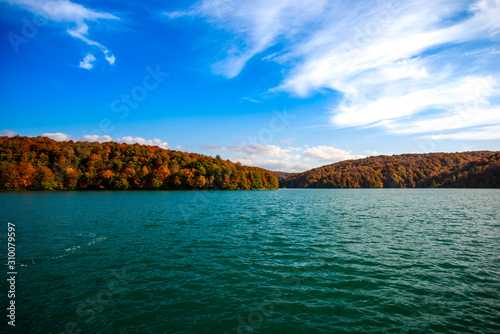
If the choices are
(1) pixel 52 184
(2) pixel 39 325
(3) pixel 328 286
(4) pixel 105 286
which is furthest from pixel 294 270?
(1) pixel 52 184

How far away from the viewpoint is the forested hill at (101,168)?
113625 mm

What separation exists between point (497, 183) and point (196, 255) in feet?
798

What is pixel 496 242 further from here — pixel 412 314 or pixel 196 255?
pixel 196 255

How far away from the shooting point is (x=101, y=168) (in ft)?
448

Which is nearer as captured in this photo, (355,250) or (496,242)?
(355,250)

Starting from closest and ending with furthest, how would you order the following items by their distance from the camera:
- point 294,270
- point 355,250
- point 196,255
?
point 294,270 → point 196,255 → point 355,250

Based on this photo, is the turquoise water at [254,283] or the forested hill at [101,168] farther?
the forested hill at [101,168]

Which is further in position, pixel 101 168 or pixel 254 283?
pixel 101 168

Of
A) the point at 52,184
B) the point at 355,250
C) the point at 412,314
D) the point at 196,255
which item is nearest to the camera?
the point at 412,314

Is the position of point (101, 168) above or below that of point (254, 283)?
above

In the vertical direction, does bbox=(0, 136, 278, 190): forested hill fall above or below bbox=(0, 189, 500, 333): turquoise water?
above

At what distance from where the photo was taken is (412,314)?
33.9 feet

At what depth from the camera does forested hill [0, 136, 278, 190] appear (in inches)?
4473

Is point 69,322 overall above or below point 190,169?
below
